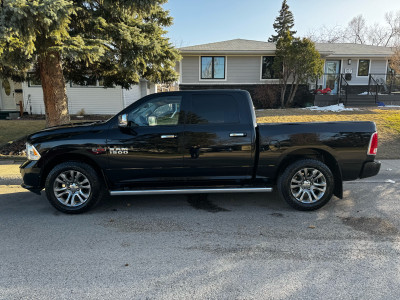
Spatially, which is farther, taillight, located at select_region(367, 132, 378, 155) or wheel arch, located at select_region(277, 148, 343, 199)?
wheel arch, located at select_region(277, 148, 343, 199)

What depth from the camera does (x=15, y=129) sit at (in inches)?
488

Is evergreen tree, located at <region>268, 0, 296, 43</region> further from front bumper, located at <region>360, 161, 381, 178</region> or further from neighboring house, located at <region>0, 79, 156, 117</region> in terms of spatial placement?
front bumper, located at <region>360, 161, 381, 178</region>

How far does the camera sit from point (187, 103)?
16.0 feet

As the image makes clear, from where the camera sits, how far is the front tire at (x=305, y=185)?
4.77 meters

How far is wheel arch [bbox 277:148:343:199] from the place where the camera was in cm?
484

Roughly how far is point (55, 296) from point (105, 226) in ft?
5.22

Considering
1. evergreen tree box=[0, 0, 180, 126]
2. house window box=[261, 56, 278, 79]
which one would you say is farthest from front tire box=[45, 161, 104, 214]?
house window box=[261, 56, 278, 79]

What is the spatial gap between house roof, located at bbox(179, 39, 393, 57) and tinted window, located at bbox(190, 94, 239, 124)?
15236 millimetres

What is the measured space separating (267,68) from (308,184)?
16620 mm

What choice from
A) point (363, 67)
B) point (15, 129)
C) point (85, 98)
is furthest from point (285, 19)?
point (15, 129)

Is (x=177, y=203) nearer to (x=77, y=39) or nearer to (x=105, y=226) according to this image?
(x=105, y=226)

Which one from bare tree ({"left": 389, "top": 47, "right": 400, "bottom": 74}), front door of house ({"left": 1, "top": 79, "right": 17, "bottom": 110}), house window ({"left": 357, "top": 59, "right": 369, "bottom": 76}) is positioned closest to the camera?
bare tree ({"left": 389, "top": 47, "right": 400, "bottom": 74})

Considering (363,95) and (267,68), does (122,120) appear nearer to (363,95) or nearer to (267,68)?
(267,68)

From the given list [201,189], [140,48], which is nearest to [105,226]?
[201,189]
